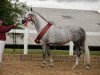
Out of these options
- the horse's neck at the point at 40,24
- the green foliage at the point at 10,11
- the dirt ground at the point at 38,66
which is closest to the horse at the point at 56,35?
the horse's neck at the point at 40,24

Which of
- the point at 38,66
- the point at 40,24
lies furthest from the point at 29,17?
the point at 38,66

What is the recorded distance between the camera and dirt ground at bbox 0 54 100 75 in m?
11.0

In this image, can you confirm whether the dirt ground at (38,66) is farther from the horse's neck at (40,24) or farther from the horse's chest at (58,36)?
the horse's neck at (40,24)

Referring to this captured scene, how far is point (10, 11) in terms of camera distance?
16.9 metres

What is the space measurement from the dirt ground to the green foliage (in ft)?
10.6

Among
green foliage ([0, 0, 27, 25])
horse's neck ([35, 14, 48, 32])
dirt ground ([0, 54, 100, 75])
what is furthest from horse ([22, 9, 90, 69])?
green foliage ([0, 0, 27, 25])

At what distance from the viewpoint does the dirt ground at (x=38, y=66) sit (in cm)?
1102

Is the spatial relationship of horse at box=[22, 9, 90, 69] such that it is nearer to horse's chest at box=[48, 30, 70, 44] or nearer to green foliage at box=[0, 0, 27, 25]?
horse's chest at box=[48, 30, 70, 44]

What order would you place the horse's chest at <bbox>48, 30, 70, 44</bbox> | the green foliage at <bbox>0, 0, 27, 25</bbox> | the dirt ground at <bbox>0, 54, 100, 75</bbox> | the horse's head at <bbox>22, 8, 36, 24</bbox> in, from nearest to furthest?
the dirt ground at <bbox>0, 54, 100, 75</bbox> < the horse's chest at <bbox>48, 30, 70, 44</bbox> < the horse's head at <bbox>22, 8, 36, 24</bbox> < the green foliage at <bbox>0, 0, 27, 25</bbox>

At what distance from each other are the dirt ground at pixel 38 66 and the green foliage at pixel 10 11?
3.24 metres

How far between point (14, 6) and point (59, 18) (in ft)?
49.9

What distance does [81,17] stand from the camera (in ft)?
112

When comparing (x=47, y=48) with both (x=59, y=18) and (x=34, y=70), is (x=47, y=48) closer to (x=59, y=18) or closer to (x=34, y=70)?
(x=34, y=70)

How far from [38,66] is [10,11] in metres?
5.26
